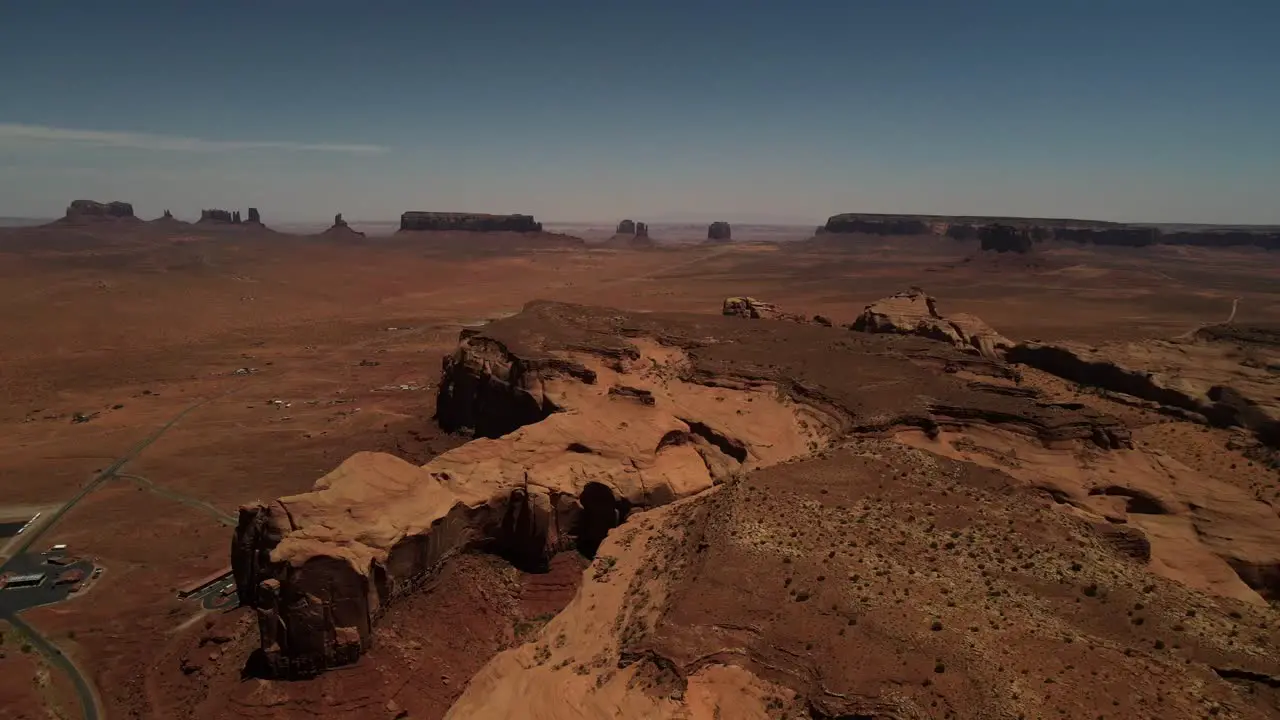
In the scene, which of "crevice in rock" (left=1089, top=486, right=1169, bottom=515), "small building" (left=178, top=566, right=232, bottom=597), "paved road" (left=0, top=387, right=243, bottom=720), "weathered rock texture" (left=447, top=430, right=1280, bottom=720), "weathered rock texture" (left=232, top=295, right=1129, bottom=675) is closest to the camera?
"weathered rock texture" (left=447, top=430, right=1280, bottom=720)

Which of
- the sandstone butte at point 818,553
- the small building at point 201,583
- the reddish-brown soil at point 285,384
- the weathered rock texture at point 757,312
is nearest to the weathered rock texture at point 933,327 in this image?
the weathered rock texture at point 757,312

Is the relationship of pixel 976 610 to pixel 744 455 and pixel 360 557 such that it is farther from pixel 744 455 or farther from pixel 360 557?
pixel 360 557


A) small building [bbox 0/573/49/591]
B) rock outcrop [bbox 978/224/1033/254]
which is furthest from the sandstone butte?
rock outcrop [bbox 978/224/1033/254]

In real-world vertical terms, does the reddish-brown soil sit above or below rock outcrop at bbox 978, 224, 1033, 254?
below

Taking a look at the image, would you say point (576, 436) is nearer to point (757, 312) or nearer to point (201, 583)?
point (201, 583)

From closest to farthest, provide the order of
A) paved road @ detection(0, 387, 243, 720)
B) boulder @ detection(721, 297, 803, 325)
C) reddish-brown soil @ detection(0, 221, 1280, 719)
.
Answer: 1. reddish-brown soil @ detection(0, 221, 1280, 719)
2. paved road @ detection(0, 387, 243, 720)
3. boulder @ detection(721, 297, 803, 325)

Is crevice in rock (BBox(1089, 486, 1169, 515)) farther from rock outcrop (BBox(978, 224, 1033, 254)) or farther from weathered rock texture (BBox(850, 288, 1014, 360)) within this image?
rock outcrop (BBox(978, 224, 1033, 254))

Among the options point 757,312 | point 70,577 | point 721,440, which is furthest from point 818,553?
point 757,312
